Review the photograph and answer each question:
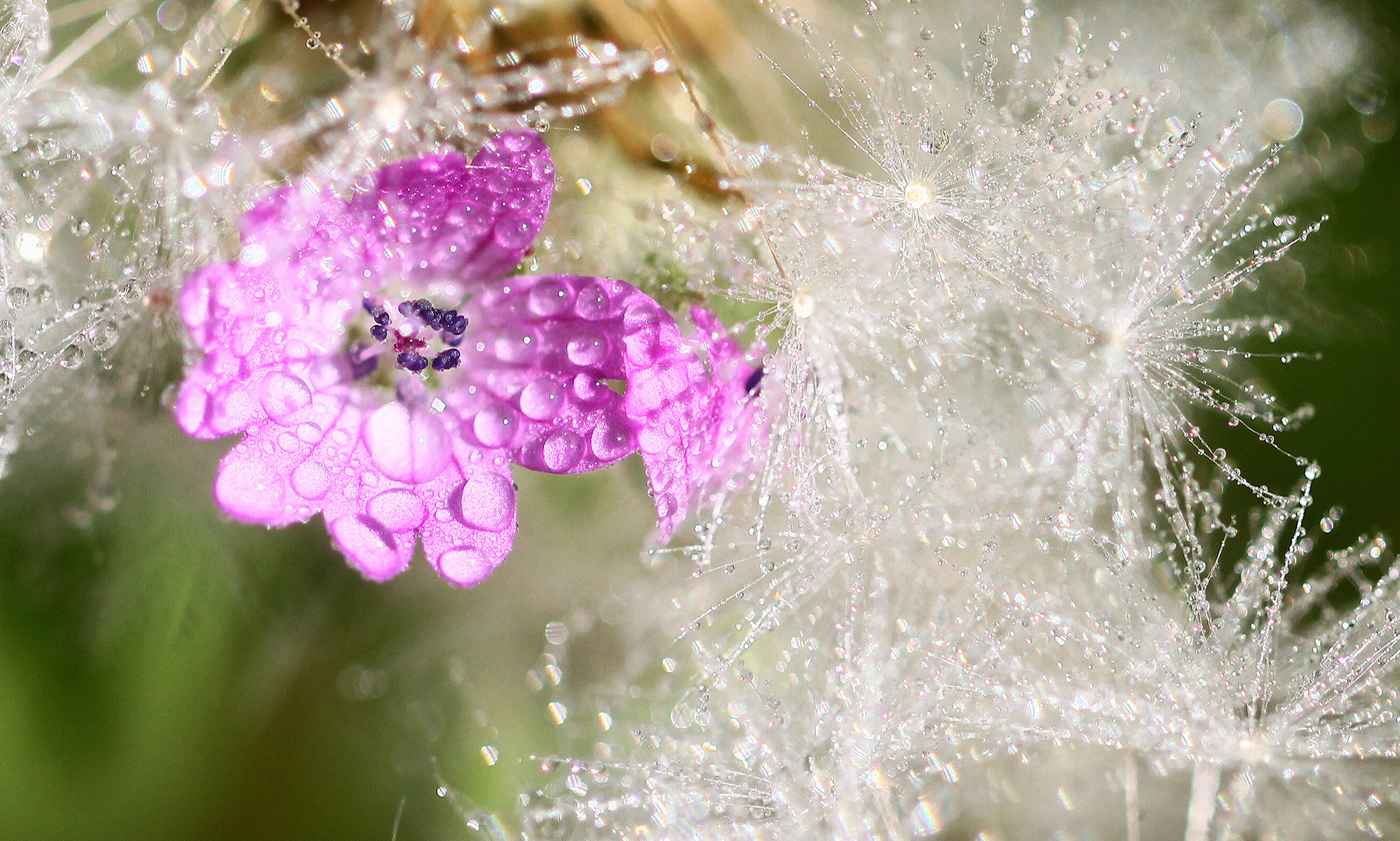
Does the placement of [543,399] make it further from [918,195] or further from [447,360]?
[918,195]

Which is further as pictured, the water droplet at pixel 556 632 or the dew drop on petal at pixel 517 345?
the water droplet at pixel 556 632

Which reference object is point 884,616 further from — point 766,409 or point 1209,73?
point 1209,73

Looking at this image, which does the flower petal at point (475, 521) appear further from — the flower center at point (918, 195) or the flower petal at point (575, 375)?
the flower center at point (918, 195)

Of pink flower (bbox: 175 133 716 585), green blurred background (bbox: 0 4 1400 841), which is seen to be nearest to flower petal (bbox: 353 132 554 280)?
pink flower (bbox: 175 133 716 585)

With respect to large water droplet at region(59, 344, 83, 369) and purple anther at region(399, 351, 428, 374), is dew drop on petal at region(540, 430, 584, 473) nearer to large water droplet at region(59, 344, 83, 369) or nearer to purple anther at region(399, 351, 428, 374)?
purple anther at region(399, 351, 428, 374)

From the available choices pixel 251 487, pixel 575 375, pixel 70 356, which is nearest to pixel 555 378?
pixel 575 375

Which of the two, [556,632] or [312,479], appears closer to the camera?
[312,479]

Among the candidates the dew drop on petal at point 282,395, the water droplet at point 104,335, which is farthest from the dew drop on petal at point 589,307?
the water droplet at point 104,335
